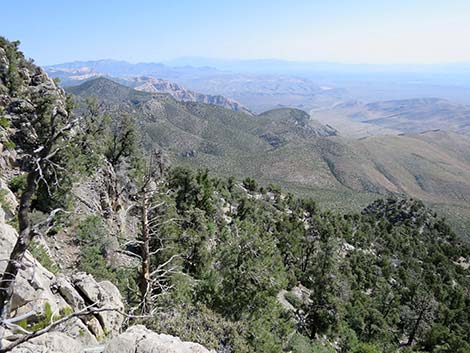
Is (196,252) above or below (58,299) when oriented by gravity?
below

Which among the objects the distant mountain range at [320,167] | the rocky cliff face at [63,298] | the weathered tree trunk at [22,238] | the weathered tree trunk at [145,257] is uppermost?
the weathered tree trunk at [22,238]

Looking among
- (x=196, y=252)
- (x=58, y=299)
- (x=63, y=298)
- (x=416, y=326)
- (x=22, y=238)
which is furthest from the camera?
(x=416, y=326)

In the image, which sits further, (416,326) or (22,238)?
(416,326)

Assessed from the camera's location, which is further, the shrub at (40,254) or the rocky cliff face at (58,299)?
the shrub at (40,254)

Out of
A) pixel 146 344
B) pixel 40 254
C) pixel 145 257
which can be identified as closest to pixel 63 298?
pixel 40 254

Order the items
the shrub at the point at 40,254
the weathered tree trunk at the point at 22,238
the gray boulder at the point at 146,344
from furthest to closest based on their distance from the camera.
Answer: the shrub at the point at 40,254, the gray boulder at the point at 146,344, the weathered tree trunk at the point at 22,238

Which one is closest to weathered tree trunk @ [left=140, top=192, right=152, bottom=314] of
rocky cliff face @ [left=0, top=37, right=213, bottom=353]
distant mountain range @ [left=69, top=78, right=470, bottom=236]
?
rocky cliff face @ [left=0, top=37, right=213, bottom=353]

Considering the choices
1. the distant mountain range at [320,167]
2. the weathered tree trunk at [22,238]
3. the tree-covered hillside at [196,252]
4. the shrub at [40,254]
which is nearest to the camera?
the weathered tree trunk at [22,238]

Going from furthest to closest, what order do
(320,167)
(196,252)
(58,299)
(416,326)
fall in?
(320,167), (416,326), (196,252), (58,299)

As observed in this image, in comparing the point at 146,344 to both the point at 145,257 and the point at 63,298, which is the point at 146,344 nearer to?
the point at 145,257

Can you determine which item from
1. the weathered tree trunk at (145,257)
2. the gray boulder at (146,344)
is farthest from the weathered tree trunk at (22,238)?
the weathered tree trunk at (145,257)

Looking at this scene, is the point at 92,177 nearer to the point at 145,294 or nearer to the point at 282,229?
the point at 145,294

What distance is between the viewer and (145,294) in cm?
1072

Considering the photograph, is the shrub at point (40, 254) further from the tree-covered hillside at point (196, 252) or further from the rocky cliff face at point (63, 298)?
the rocky cliff face at point (63, 298)
